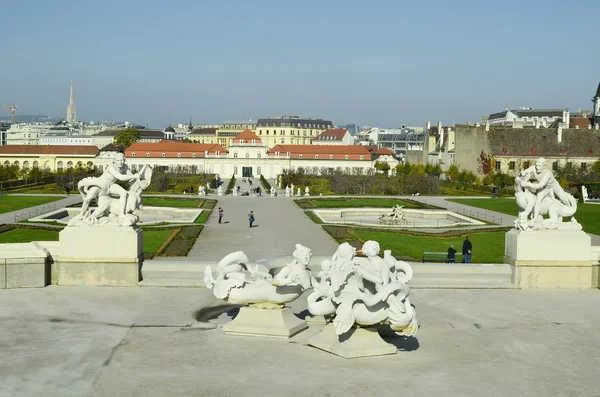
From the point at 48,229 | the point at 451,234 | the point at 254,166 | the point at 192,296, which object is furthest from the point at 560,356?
the point at 254,166

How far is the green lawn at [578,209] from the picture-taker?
40.8 metres

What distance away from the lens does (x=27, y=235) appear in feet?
114

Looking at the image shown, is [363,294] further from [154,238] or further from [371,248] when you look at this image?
[154,238]

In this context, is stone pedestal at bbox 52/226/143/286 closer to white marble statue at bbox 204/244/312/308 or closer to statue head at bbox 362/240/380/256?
white marble statue at bbox 204/244/312/308

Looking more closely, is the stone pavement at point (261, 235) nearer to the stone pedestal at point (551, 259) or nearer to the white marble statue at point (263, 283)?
the stone pedestal at point (551, 259)

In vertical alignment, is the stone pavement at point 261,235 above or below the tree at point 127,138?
below

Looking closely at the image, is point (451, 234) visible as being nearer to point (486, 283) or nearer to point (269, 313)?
point (486, 283)

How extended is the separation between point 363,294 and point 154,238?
978 inches

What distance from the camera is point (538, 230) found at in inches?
612

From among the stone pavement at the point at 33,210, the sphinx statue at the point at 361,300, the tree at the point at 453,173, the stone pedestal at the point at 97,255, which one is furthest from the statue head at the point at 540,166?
the tree at the point at 453,173

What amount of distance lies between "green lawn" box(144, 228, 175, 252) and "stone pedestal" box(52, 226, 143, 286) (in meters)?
14.8

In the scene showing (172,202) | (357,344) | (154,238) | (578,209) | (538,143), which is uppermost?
(538,143)

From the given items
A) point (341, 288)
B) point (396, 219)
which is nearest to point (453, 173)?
point (396, 219)

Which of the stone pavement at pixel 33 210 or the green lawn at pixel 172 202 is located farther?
the green lawn at pixel 172 202
